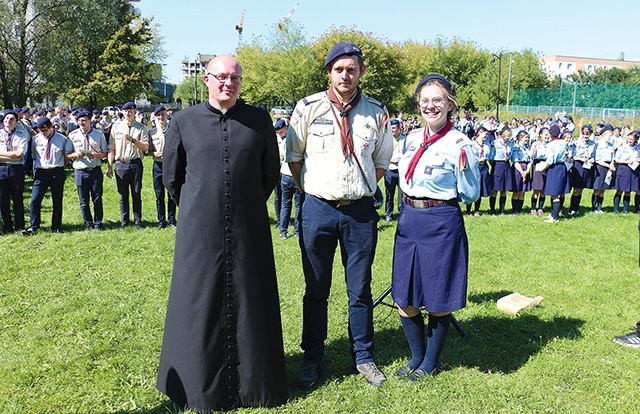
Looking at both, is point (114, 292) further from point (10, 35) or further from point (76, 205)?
point (10, 35)

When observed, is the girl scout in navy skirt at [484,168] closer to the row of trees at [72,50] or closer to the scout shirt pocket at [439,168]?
the scout shirt pocket at [439,168]

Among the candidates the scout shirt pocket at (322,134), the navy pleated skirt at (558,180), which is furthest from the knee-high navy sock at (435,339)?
the navy pleated skirt at (558,180)

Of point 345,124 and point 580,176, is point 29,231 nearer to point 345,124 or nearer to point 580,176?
point 345,124

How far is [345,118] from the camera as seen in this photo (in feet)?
13.6

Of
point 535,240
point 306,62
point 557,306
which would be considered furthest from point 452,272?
point 306,62

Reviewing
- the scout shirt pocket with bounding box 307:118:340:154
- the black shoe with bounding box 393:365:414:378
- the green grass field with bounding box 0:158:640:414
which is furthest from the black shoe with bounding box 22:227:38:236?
the black shoe with bounding box 393:365:414:378

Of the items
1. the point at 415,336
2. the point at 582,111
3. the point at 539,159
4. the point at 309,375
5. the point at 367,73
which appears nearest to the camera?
the point at 309,375

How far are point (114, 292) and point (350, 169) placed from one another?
4.04 m

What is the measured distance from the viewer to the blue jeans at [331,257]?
4.14m

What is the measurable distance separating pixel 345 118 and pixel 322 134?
0.71 ft

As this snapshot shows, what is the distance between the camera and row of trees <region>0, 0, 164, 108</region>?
28.3m

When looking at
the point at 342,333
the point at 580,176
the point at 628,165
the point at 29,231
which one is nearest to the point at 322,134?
the point at 342,333

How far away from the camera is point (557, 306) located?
6512 millimetres

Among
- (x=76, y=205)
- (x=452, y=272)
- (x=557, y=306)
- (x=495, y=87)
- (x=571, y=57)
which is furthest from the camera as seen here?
(x=571, y=57)
